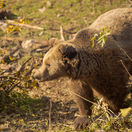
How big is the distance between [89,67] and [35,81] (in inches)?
45.9

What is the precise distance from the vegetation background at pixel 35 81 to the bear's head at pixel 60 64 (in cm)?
47

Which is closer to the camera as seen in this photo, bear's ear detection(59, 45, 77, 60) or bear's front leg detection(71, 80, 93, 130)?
bear's ear detection(59, 45, 77, 60)

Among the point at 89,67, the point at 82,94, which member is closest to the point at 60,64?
A: the point at 89,67

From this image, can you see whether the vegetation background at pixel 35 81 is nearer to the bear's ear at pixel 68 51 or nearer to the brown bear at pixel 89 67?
the brown bear at pixel 89 67

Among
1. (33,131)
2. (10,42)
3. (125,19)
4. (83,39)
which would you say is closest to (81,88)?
(83,39)

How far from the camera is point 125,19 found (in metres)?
5.61

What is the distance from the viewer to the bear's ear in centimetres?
440

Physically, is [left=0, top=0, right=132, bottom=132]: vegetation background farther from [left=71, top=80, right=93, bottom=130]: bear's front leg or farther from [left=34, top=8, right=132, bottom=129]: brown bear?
[left=34, top=8, right=132, bottom=129]: brown bear

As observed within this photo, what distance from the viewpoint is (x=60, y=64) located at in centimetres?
459

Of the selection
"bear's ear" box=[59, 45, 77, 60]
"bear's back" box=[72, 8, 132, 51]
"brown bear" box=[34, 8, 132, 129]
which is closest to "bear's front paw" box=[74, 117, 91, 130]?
"brown bear" box=[34, 8, 132, 129]

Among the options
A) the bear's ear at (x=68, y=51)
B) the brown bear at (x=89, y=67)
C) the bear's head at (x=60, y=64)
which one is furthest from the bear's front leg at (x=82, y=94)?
the bear's ear at (x=68, y=51)

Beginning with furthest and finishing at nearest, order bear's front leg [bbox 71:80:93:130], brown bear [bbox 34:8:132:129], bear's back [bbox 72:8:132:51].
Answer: bear's front leg [bbox 71:80:93:130] → bear's back [bbox 72:8:132:51] → brown bear [bbox 34:8:132:129]

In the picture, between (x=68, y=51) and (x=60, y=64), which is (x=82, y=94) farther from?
(x=68, y=51)

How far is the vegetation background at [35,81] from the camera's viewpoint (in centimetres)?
450
